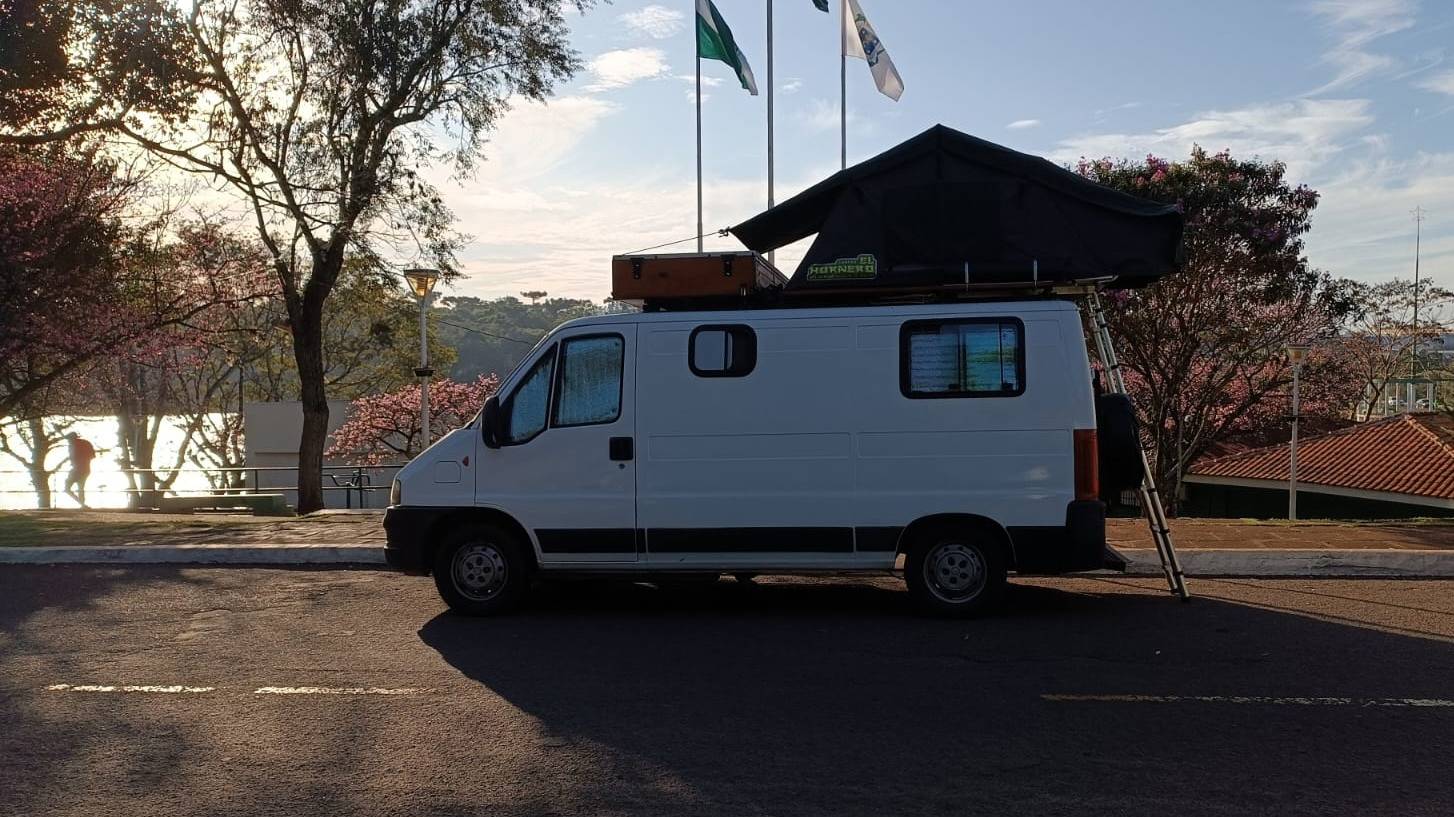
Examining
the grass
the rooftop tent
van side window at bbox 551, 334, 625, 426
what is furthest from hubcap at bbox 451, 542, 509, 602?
the grass

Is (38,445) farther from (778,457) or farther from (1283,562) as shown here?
(1283,562)

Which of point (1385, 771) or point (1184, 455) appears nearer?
point (1385, 771)

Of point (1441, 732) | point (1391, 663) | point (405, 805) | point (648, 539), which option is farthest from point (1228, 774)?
point (648, 539)

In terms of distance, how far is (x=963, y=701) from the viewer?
6.10 meters

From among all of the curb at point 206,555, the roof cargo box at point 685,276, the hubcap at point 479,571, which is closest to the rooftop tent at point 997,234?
the roof cargo box at point 685,276

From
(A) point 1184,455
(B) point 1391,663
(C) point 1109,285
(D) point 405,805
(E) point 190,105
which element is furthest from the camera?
(A) point 1184,455

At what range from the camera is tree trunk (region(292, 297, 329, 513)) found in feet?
71.4

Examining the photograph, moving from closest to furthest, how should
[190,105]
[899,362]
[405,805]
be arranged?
[405,805], [899,362], [190,105]

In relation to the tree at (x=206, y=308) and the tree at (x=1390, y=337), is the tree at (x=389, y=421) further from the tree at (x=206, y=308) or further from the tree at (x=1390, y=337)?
the tree at (x=1390, y=337)

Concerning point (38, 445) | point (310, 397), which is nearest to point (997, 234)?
point (310, 397)

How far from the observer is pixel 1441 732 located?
5.46 meters

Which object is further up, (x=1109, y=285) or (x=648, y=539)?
(x=1109, y=285)

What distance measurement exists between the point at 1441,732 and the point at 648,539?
5020 millimetres

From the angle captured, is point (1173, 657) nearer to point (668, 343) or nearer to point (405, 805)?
point (668, 343)
